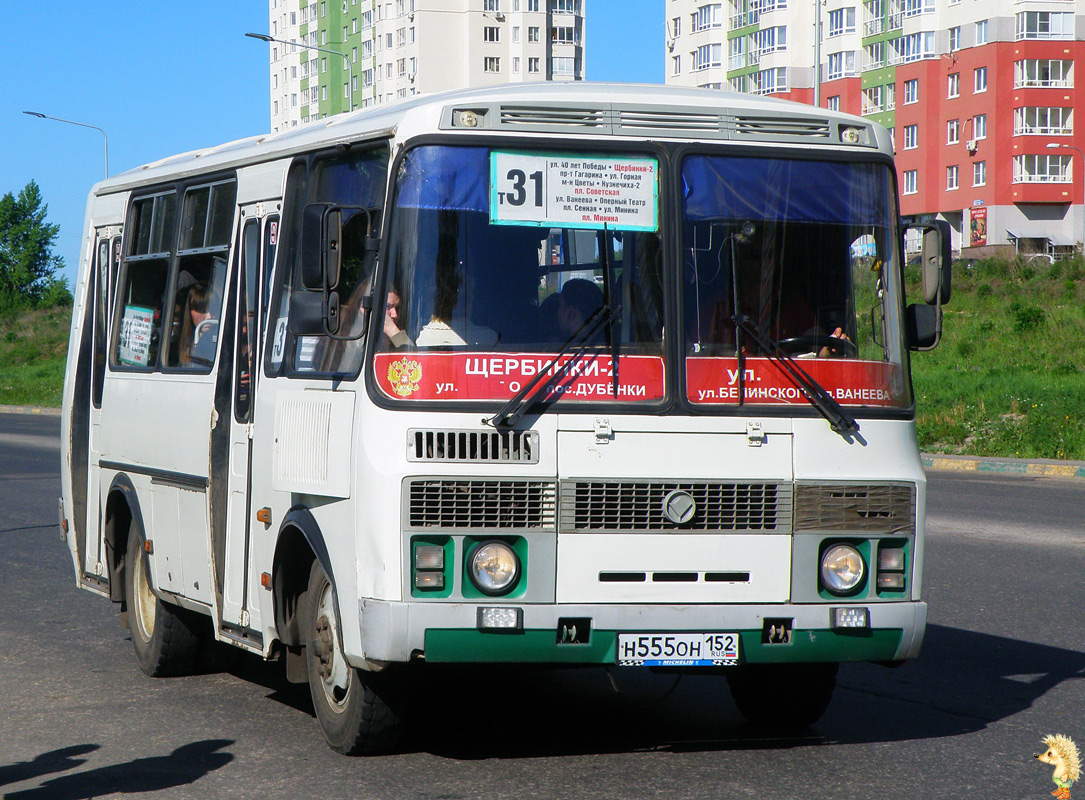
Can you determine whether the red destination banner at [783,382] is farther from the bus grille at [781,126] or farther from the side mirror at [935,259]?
the bus grille at [781,126]

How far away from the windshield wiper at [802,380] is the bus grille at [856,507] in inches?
9.5

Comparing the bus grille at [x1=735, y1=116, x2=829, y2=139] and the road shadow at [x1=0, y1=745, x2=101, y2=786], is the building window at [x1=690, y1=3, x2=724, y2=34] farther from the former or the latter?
the road shadow at [x1=0, y1=745, x2=101, y2=786]

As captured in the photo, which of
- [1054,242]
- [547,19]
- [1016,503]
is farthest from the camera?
[547,19]

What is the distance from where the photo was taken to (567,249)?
6.02 m

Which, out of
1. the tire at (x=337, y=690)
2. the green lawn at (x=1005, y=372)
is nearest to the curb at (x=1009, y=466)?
the green lawn at (x=1005, y=372)

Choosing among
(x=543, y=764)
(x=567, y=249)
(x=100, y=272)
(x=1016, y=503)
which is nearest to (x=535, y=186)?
(x=567, y=249)

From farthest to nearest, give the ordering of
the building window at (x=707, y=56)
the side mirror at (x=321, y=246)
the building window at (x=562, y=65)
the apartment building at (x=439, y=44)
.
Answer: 1. the building window at (x=562, y=65)
2. the apartment building at (x=439, y=44)
3. the building window at (x=707, y=56)
4. the side mirror at (x=321, y=246)

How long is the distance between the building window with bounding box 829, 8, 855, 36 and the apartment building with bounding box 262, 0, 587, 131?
20830 mm

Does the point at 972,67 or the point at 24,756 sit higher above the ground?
the point at 972,67

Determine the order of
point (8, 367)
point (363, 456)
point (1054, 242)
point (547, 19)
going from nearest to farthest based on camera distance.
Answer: point (363, 456) < point (8, 367) < point (1054, 242) < point (547, 19)

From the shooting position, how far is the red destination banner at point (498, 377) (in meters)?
5.86

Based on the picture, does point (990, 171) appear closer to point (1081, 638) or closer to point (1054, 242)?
point (1054, 242)

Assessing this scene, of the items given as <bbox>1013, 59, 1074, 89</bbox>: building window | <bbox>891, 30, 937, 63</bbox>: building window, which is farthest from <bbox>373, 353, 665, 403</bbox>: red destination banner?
<bbox>891, 30, 937, 63</bbox>: building window

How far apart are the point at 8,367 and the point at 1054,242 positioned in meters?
52.1
